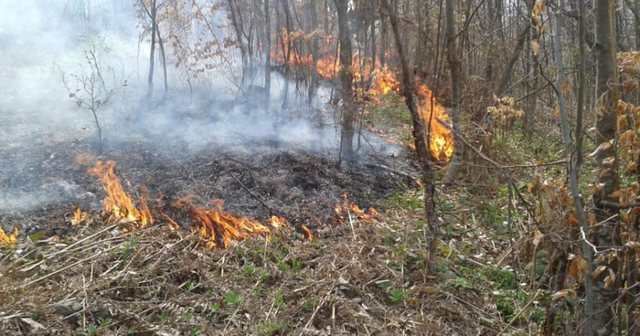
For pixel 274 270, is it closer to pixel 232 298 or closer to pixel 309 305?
pixel 232 298

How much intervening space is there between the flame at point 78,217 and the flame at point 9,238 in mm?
586

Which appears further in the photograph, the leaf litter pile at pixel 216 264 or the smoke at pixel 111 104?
the smoke at pixel 111 104

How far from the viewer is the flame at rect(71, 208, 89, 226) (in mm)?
5797

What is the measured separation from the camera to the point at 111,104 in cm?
1179

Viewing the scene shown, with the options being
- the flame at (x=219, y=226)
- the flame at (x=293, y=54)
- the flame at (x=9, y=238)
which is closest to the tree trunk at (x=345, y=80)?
the flame at (x=293, y=54)

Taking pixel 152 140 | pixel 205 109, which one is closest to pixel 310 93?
pixel 205 109

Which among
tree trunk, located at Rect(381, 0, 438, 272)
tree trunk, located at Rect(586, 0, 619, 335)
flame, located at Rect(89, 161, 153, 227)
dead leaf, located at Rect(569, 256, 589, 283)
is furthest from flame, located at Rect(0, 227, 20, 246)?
tree trunk, located at Rect(586, 0, 619, 335)

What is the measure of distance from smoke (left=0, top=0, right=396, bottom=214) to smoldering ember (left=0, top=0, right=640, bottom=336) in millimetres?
82

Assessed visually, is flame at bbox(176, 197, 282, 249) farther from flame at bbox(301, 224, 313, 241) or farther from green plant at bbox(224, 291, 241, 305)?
green plant at bbox(224, 291, 241, 305)

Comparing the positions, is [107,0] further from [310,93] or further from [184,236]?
[184,236]

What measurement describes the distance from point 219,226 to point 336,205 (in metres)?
1.79

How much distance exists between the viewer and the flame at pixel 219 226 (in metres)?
5.61

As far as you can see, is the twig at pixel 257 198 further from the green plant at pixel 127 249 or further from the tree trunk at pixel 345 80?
the tree trunk at pixel 345 80

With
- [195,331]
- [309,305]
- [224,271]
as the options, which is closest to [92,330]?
Result: [195,331]
